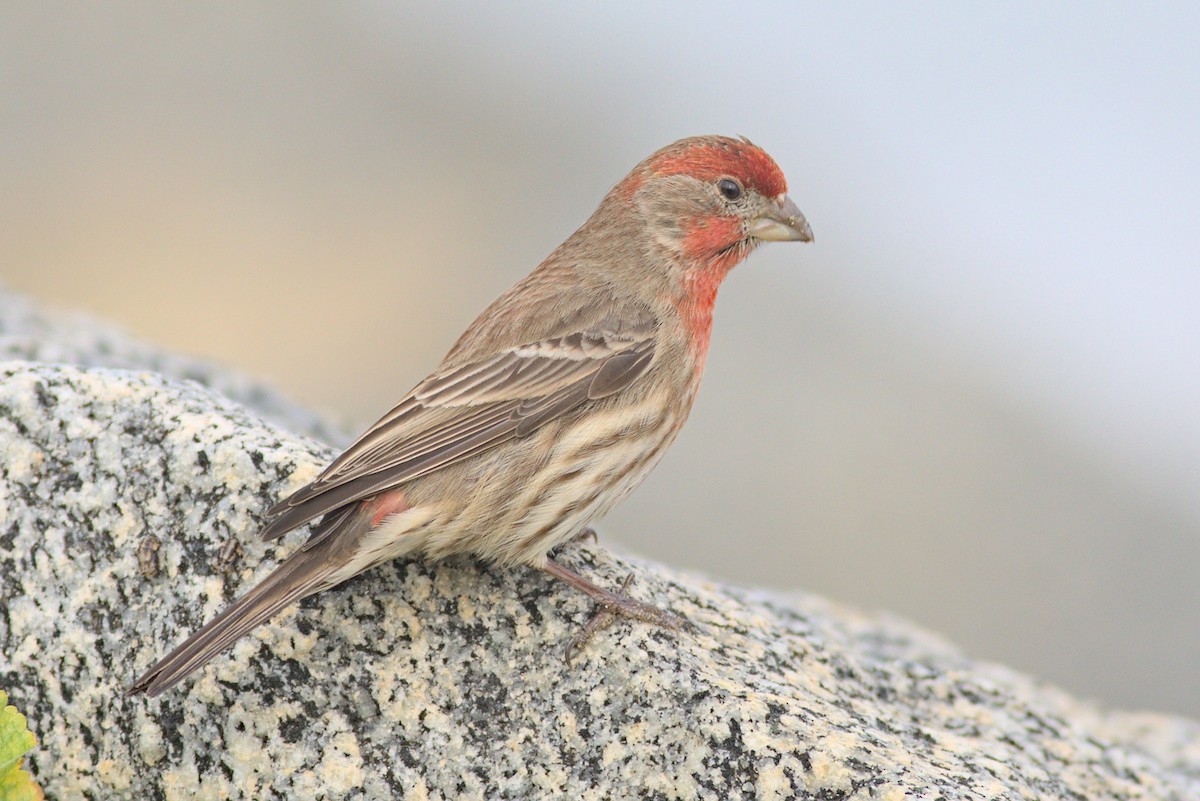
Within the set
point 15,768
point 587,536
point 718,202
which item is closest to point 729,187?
point 718,202

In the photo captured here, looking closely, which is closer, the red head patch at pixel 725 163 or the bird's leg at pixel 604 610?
the bird's leg at pixel 604 610

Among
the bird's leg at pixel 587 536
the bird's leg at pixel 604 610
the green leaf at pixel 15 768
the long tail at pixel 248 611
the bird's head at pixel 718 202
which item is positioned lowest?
the green leaf at pixel 15 768

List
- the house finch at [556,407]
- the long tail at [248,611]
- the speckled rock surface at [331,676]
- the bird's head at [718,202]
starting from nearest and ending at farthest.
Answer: the long tail at [248,611] → the speckled rock surface at [331,676] → the house finch at [556,407] → the bird's head at [718,202]

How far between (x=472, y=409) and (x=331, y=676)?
114 centimetres

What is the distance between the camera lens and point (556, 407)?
454cm

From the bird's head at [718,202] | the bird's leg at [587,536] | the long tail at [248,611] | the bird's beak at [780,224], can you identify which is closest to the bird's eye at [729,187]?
the bird's head at [718,202]

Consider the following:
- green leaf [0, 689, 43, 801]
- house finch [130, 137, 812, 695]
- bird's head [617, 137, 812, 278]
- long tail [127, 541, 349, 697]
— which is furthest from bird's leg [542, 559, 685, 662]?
bird's head [617, 137, 812, 278]

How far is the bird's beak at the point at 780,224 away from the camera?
5613mm

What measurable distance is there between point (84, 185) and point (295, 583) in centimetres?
1233

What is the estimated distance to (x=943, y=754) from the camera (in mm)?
3877

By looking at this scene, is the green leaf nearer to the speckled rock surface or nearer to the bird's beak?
the speckled rock surface

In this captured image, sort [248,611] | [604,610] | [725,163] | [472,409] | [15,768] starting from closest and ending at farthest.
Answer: [15,768] → [248,611] → [604,610] → [472,409] → [725,163]

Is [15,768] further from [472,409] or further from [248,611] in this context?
[472,409]

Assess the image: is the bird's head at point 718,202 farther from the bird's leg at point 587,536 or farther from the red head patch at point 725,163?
the bird's leg at point 587,536
